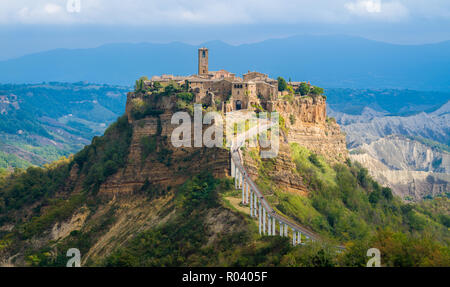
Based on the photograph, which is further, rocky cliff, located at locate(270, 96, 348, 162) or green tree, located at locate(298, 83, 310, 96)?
green tree, located at locate(298, 83, 310, 96)

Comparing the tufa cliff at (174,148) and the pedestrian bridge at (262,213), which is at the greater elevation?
the tufa cliff at (174,148)

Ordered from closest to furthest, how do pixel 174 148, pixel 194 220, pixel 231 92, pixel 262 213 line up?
pixel 262 213 < pixel 194 220 < pixel 174 148 < pixel 231 92
